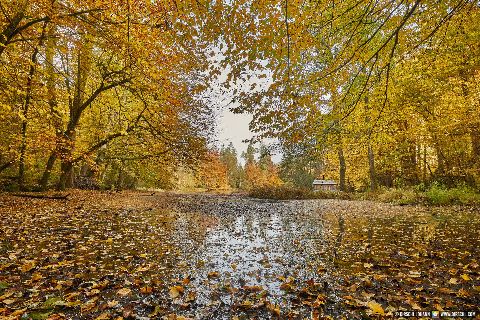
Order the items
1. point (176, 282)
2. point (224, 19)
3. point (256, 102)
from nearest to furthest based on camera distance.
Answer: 1. point (176, 282)
2. point (256, 102)
3. point (224, 19)

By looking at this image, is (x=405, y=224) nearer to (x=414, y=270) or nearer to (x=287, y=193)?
(x=414, y=270)

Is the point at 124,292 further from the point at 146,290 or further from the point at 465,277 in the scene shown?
the point at 465,277

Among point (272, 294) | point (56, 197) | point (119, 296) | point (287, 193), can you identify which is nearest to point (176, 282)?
point (119, 296)

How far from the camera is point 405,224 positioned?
356 inches

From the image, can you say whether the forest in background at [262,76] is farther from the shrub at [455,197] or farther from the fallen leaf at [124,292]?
the fallen leaf at [124,292]

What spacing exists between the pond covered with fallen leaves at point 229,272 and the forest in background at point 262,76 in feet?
7.56

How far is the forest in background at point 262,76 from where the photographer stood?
5.54m

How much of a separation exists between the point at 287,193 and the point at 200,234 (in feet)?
62.4

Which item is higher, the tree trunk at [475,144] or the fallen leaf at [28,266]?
the tree trunk at [475,144]

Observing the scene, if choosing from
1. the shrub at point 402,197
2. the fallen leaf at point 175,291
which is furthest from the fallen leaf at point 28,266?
the shrub at point 402,197

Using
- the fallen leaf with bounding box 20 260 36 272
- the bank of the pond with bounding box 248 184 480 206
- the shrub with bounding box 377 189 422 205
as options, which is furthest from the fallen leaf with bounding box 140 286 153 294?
the shrub with bounding box 377 189 422 205

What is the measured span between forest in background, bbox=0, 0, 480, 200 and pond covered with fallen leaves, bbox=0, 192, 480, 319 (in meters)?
2.30

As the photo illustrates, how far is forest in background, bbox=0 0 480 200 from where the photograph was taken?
5535mm

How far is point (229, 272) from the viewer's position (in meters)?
4.55
